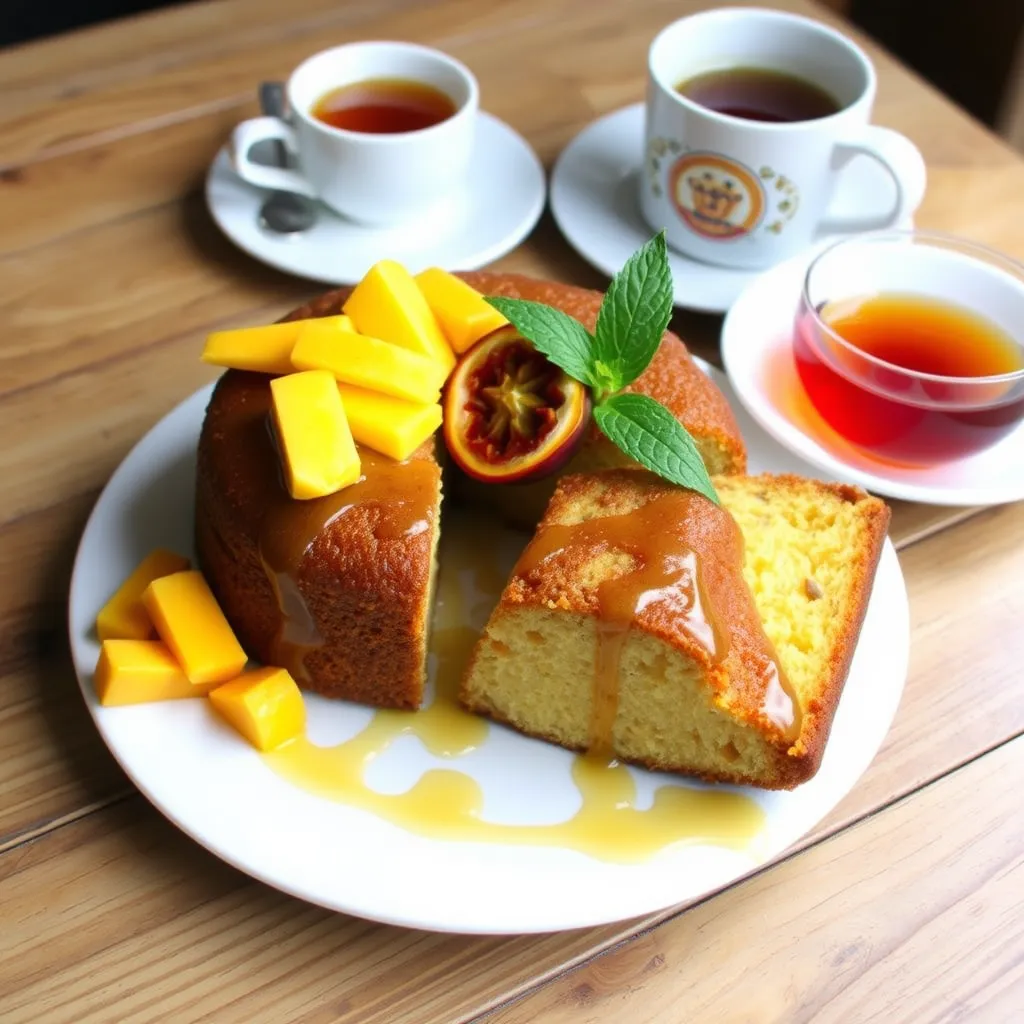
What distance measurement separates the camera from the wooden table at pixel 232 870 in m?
1.47

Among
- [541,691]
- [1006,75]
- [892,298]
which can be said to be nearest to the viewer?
[541,691]

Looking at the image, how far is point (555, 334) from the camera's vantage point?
1761mm

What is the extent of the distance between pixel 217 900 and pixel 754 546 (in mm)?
936

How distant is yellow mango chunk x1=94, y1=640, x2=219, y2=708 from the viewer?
160 centimetres

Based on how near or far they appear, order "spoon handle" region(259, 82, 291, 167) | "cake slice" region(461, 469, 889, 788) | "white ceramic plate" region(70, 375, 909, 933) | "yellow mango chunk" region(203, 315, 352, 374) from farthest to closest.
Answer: "spoon handle" region(259, 82, 291, 167), "yellow mango chunk" region(203, 315, 352, 374), "cake slice" region(461, 469, 889, 788), "white ceramic plate" region(70, 375, 909, 933)

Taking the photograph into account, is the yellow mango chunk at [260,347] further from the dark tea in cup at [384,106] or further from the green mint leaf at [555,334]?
the dark tea in cup at [384,106]

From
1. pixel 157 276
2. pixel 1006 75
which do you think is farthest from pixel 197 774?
pixel 1006 75

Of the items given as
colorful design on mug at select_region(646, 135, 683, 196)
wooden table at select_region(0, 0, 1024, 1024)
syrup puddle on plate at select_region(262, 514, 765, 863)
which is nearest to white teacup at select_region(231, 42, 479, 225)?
wooden table at select_region(0, 0, 1024, 1024)

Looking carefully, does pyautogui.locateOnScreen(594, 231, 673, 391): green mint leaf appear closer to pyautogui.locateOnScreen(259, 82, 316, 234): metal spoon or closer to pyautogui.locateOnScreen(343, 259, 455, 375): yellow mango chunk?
pyautogui.locateOnScreen(343, 259, 455, 375): yellow mango chunk

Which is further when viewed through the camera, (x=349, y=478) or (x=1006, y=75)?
(x=1006, y=75)

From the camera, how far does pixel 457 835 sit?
1539mm

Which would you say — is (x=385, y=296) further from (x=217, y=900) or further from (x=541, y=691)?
(x=217, y=900)

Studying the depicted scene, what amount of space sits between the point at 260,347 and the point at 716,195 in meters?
1.06

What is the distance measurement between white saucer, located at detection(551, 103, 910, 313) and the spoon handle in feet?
2.05
